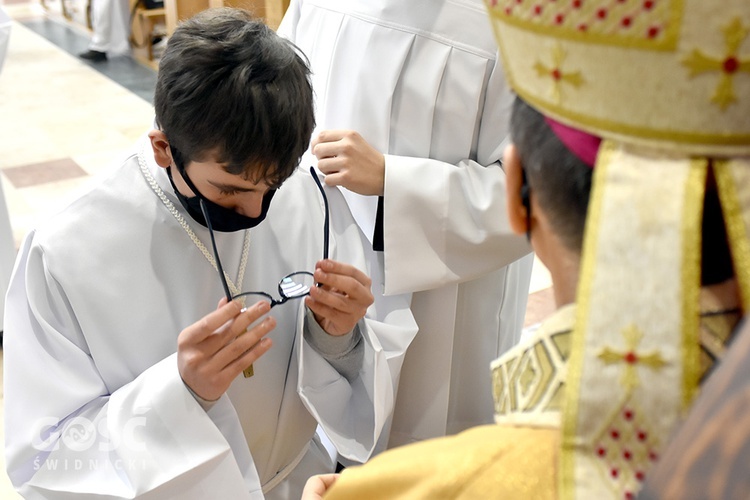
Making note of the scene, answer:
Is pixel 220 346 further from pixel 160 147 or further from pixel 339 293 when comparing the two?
pixel 160 147

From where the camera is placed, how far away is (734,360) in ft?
1.22

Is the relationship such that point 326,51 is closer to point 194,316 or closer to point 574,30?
point 194,316

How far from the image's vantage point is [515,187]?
0.80 meters

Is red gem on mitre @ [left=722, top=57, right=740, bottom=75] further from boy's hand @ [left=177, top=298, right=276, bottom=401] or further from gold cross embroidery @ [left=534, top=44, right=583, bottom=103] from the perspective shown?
boy's hand @ [left=177, top=298, right=276, bottom=401]

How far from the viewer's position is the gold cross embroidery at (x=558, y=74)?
2.16 ft

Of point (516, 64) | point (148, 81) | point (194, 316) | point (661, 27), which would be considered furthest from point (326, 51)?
point (148, 81)

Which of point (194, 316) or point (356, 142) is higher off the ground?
point (356, 142)

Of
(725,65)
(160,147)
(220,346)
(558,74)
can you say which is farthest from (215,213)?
(725,65)

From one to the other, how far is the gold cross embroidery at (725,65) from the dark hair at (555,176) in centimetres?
12

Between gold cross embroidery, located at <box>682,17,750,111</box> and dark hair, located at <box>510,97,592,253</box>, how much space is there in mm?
122

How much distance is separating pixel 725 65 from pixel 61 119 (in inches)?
238

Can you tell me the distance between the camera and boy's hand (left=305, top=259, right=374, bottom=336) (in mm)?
1609

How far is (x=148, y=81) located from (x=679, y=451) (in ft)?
23.4

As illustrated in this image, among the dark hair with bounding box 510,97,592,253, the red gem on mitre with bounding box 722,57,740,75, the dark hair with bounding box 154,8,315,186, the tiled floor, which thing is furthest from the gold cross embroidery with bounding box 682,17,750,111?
the tiled floor
